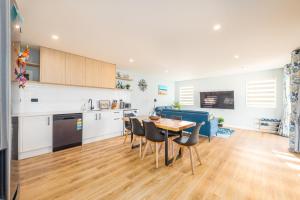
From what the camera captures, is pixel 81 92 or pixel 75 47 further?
pixel 81 92

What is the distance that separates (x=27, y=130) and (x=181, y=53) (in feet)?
13.2

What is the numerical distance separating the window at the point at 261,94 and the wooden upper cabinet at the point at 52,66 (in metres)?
7.13

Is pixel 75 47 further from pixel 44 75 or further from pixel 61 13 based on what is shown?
pixel 61 13

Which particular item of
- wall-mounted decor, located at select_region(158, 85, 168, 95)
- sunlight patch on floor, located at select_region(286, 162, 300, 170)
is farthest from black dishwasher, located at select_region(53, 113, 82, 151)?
sunlight patch on floor, located at select_region(286, 162, 300, 170)

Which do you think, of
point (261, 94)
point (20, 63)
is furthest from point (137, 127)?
point (261, 94)

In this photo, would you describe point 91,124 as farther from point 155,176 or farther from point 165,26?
point 165,26

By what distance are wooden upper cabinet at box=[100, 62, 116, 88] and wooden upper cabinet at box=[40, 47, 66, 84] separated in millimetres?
1098

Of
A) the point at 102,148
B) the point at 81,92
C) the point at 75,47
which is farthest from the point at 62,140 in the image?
the point at 75,47

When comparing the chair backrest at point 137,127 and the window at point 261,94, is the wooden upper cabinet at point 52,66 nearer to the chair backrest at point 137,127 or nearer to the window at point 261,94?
the chair backrest at point 137,127

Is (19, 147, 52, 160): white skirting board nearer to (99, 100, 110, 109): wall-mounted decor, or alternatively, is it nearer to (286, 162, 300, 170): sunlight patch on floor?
(99, 100, 110, 109): wall-mounted decor

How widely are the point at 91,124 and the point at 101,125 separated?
1.05 ft

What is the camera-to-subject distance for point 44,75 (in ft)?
10.9

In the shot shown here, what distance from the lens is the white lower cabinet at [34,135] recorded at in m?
2.86

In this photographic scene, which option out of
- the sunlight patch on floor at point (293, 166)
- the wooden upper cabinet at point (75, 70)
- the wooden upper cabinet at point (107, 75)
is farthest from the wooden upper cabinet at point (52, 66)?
the sunlight patch on floor at point (293, 166)
